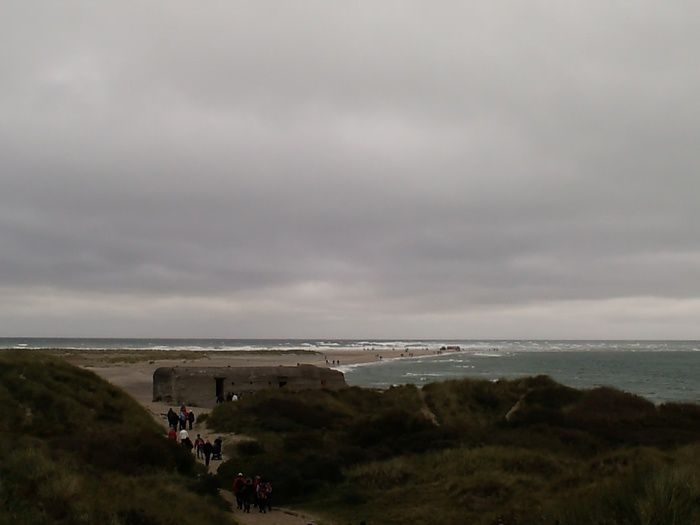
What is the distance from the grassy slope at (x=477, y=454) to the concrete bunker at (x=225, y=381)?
3.64 m

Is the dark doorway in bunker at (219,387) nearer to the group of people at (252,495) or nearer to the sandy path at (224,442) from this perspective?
the sandy path at (224,442)

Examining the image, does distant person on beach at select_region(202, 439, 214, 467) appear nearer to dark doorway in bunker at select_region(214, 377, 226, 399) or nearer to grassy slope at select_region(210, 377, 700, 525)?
Result: grassy slope at select_region(210, 377, 700, 525)

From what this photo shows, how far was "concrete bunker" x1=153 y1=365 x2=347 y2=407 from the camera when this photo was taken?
118ft

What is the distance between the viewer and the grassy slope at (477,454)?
11203mm

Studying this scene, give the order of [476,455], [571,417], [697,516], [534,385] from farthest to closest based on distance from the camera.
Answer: [534,385] < [571,417] < [476,455] < [697,516]

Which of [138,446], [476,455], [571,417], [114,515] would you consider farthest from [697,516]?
[571,417]

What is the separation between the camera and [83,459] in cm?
1622

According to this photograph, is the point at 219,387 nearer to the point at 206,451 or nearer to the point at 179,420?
the point at 179,420

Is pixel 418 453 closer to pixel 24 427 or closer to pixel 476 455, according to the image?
pixel 476 455

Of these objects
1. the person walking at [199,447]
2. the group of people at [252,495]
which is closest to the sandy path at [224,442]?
the group of people at [252,495]

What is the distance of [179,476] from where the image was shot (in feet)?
55.9

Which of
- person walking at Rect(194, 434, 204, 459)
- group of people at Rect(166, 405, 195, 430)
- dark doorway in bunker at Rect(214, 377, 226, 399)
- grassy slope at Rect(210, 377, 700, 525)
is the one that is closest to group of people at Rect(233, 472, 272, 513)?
grassy slope at Rect(210, 377, 700, 525)

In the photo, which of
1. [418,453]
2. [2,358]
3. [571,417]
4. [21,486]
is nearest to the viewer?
[21,486]

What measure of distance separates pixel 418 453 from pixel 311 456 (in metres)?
3.97
